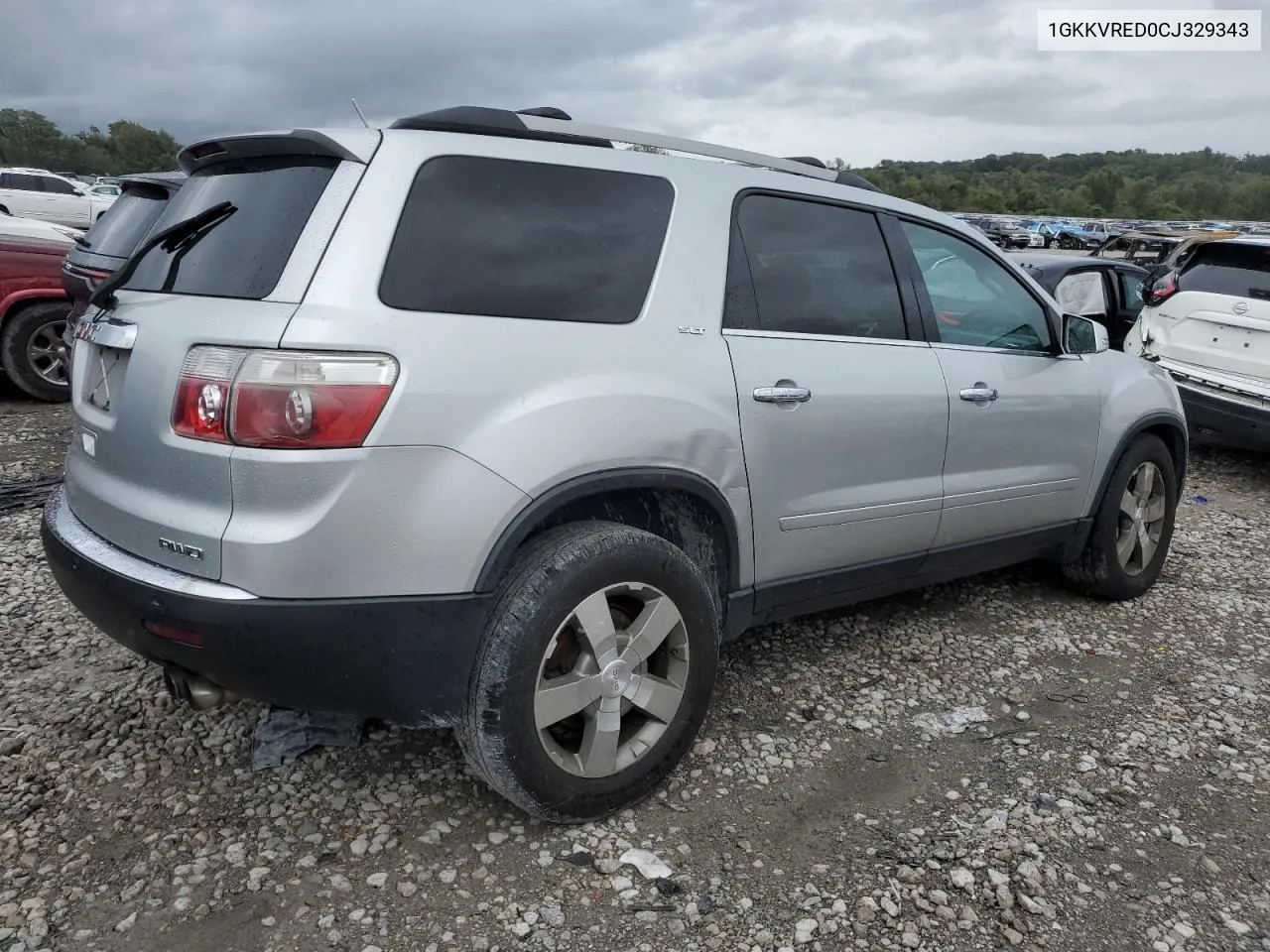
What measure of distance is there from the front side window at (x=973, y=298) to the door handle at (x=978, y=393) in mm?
190

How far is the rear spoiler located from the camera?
2.34m

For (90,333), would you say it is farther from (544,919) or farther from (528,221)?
(544,919)

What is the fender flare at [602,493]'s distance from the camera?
229cm

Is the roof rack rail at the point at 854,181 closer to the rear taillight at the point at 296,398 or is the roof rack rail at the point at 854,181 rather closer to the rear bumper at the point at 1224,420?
the rear taillight at the point at 296,398

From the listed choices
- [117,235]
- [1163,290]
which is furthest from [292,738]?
[1163,290]

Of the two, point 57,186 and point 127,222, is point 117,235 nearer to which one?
point 127,222

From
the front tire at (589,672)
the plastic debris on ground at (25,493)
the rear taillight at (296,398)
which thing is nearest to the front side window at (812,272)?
the front tire at (589,672)

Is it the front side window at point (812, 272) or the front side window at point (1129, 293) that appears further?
the front side window at point (1129, 293)

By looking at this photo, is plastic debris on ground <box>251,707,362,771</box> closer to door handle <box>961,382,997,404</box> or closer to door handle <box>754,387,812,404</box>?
door handle <box>754,387,812,404</box>

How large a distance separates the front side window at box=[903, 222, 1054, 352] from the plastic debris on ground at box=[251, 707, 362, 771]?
2435 millimetres

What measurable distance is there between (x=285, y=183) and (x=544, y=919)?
6.29ft

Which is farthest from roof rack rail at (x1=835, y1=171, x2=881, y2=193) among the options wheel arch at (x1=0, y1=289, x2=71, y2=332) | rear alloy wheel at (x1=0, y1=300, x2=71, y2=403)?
rear alloy wheel at (x1=0, y1=300, x2=71, y2=403)

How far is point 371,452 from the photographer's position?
2.12 m

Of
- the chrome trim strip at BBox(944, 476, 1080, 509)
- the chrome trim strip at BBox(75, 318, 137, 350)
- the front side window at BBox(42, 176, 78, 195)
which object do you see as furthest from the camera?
the front side window at BBox(42, 176, 78, 195)
